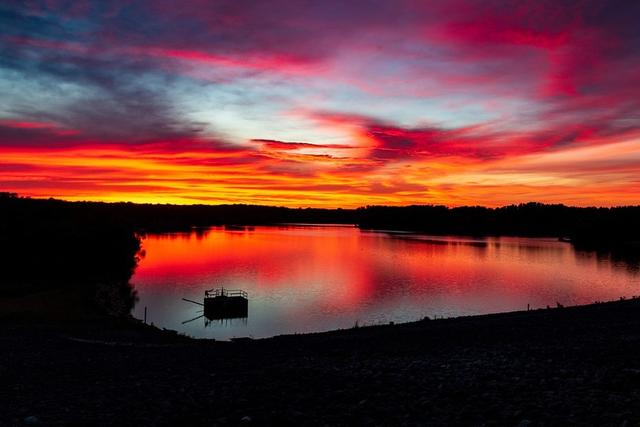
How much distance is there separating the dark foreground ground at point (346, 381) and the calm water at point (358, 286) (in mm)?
24604

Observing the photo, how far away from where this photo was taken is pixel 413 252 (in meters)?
134

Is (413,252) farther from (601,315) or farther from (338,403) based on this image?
(338,403)

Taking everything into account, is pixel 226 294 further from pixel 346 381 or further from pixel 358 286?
pixel 346 381

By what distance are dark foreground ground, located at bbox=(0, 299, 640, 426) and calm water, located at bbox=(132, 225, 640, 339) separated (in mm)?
24604

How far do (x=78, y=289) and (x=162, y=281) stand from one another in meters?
17.5

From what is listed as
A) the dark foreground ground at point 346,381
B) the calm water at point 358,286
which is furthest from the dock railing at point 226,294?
the dark foreground ground at point 346,381

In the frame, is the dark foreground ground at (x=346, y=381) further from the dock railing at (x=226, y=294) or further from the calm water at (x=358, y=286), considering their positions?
the dock railing at (x=226, y=294)

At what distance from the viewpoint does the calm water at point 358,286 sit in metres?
51.0

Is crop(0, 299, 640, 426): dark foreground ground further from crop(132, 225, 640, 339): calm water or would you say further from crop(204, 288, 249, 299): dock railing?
crop(204, 288, 249, 299): dock railing

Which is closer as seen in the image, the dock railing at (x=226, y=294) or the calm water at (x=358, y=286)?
the calm water at (x=358, y=286)

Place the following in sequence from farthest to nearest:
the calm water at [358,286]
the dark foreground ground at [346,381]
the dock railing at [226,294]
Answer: the dock railing at [226,294] → the calm water at [358,286] → the dark foreground ground at [346,381]

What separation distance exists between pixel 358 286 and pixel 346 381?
59459 mm

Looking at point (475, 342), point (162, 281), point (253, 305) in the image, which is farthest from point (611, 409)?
point (162, 281)

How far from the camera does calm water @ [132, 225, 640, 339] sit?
51031mm
